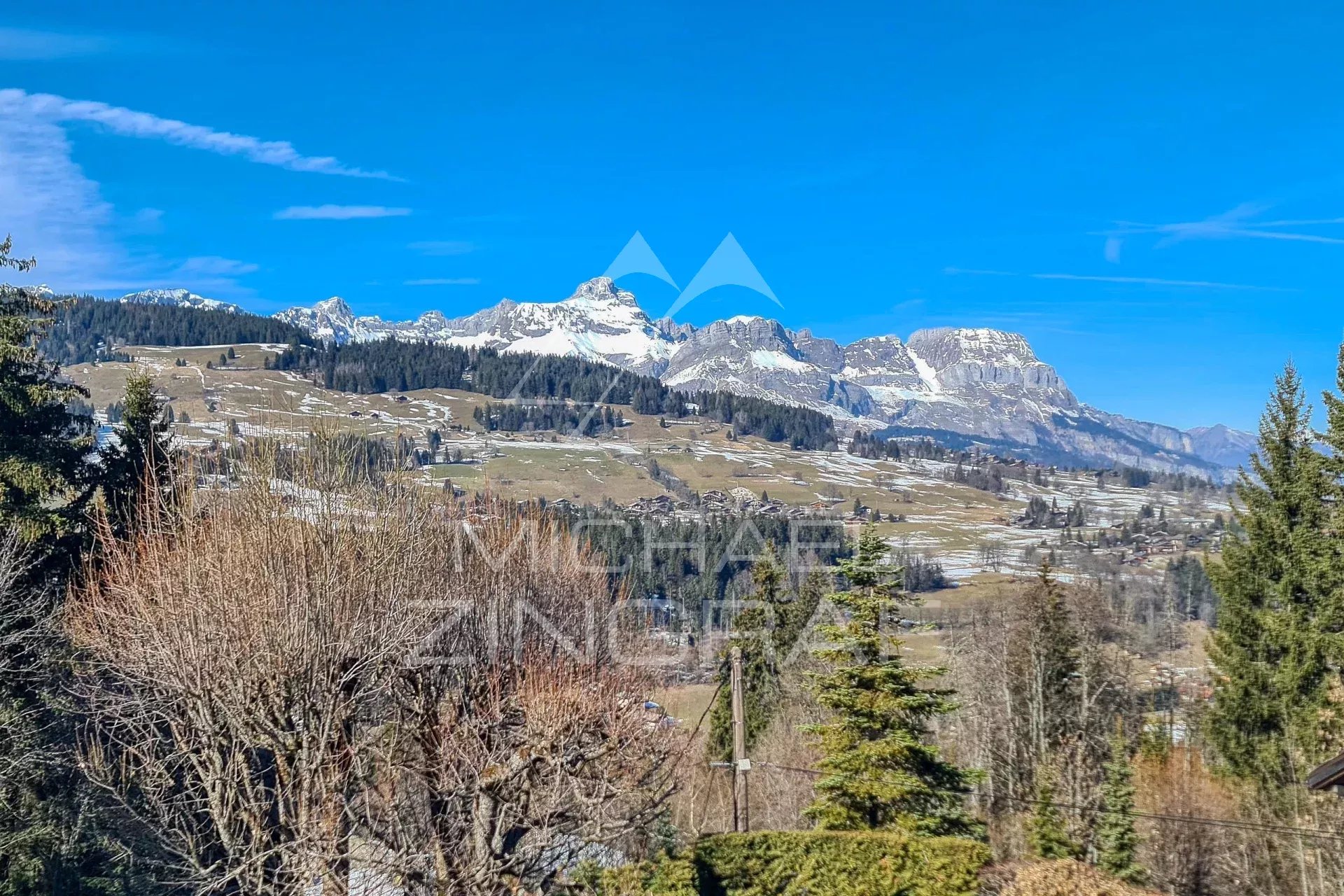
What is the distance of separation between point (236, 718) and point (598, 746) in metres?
6.46

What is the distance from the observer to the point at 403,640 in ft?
54.3

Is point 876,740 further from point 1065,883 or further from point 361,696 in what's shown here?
point 361,696

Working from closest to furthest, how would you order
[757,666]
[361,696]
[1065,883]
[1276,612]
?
1. [361,696]
2. [1065,883]
3. [1276,612]
4. [757,666]

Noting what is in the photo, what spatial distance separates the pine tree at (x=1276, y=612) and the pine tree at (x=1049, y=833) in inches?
255

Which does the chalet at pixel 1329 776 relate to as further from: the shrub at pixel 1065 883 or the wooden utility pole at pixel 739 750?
the wooden utility pole at pixel 739 750

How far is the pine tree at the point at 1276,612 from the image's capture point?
24.6 m

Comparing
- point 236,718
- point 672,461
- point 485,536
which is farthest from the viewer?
point 672,461

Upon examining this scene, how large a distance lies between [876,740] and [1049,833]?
18.1 feet

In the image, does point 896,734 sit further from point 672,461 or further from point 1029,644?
point 672,461

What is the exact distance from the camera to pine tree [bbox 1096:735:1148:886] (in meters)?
22.5

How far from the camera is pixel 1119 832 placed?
73.9ft

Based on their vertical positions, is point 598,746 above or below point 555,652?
below

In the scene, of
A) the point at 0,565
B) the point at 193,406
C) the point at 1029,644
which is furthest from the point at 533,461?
the point at 0,565

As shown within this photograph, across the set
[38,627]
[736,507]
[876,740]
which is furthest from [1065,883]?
[736,507]
